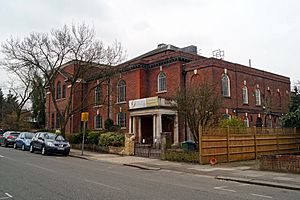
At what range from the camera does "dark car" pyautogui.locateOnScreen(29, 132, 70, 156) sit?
22.6m

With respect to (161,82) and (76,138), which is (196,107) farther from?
(161,82)

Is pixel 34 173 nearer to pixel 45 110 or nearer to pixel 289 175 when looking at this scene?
pixel 289 175

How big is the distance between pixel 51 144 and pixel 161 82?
16.7m

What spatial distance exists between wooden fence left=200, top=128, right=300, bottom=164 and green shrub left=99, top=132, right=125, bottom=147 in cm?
842

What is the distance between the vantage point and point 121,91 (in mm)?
39906

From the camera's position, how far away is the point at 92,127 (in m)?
44.5

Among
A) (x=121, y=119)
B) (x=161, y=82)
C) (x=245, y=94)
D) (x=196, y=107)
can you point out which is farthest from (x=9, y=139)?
(x=245, y=94)

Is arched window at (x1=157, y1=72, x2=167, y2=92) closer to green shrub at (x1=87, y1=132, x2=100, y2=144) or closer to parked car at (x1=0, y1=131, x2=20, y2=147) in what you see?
green shrub at (x1=87, y1=132, x2=100, y2=144)

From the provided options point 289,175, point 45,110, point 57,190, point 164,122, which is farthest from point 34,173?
point 45,110

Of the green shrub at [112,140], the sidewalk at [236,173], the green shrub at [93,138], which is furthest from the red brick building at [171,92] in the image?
the sidewalk at [236,173]

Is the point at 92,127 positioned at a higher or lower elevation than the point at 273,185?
higher

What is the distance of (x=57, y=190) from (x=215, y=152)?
36.6 ft

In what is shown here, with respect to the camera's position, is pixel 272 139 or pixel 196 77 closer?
pixel 272 139

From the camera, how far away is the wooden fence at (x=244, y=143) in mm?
17797
